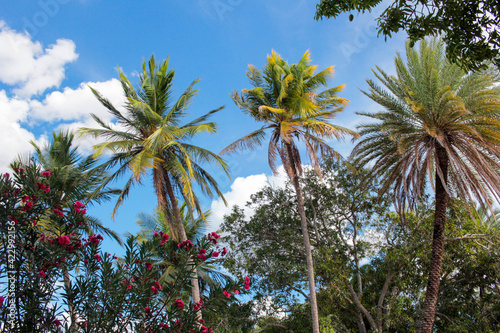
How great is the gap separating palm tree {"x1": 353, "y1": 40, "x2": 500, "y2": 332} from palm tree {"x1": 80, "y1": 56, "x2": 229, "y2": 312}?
6.61m

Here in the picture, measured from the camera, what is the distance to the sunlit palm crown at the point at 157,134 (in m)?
13.1

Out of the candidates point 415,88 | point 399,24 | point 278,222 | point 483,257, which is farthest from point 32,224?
point 483,257

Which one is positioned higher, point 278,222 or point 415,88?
point 415,88

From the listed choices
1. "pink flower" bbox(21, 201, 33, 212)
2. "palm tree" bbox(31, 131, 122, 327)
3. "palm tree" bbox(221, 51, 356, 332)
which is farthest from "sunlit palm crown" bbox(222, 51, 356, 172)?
"pink flower" bbox(21, 201, 33, 212)

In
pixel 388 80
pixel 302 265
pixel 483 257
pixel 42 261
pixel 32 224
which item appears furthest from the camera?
pixel 302 265

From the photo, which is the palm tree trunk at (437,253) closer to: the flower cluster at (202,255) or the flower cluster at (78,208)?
the flower cluster at (202,255)

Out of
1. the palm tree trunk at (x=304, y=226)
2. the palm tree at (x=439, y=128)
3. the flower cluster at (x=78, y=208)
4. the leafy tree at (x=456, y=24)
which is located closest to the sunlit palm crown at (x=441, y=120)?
the palm tree at (x=439, y=128)

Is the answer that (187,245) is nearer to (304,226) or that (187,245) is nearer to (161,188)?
(161,188)

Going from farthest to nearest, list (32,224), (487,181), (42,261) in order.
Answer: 1. (487,181)
2. (32,224)
3. (42,261)

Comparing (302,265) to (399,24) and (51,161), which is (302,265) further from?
(399,24)

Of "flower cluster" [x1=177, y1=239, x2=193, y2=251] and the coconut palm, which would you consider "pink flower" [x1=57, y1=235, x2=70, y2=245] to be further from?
the coconut palm

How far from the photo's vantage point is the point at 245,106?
15.5 meters

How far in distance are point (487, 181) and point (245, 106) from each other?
888 centimetres

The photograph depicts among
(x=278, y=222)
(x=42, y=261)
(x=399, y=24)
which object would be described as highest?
(x=278, y=222)
